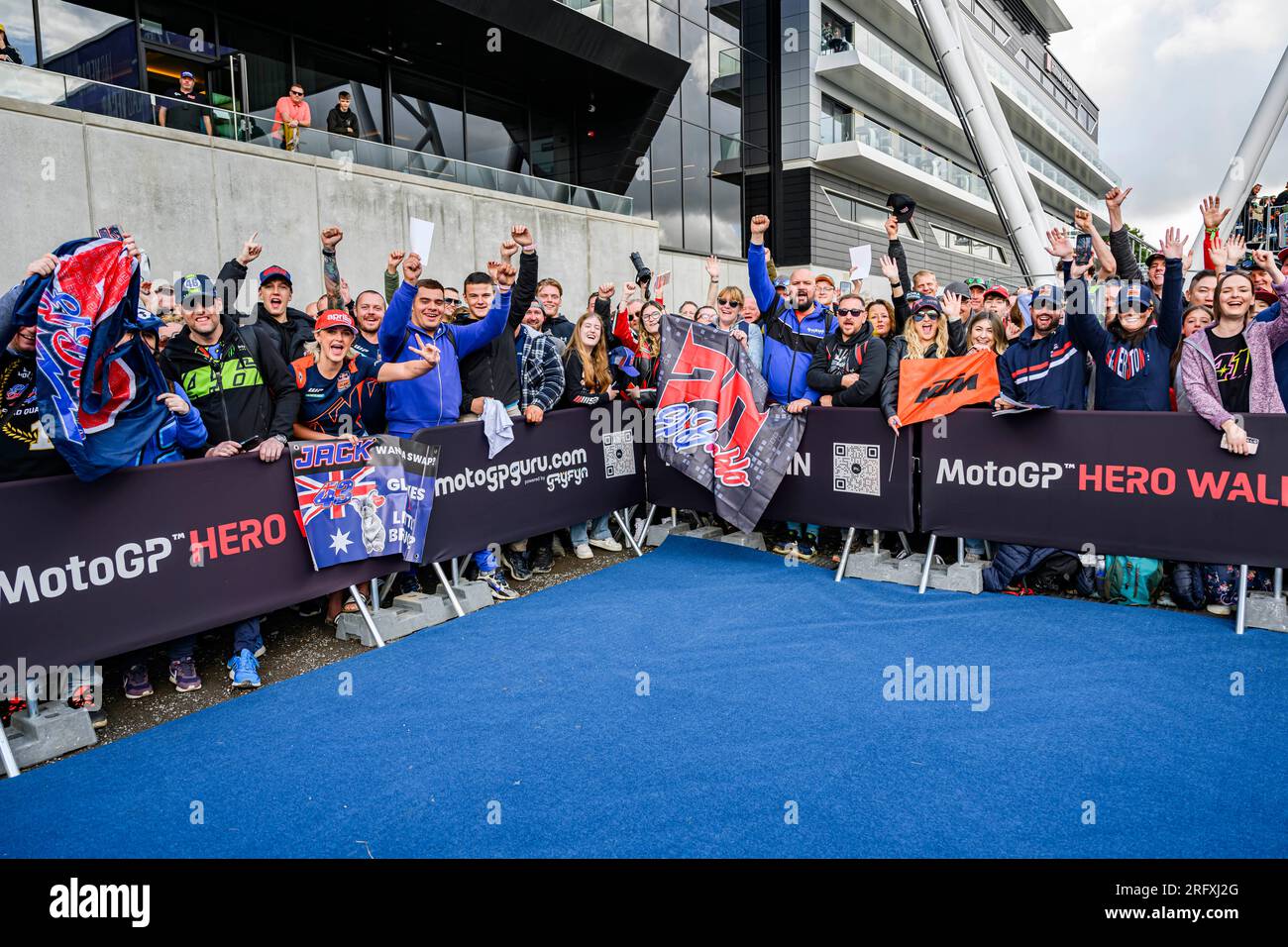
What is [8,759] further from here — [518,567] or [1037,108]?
[1037,108]

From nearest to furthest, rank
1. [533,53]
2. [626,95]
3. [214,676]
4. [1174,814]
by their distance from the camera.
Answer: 1. [1174,814]
2. [214,676]
3. [533,53]
4. [626,95]

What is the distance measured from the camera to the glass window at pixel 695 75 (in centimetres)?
2389

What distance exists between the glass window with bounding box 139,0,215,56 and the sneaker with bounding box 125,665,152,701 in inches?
515

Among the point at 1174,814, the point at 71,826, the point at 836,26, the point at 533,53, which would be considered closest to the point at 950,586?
the point at 1174,814

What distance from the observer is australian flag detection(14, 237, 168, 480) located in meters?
4.17

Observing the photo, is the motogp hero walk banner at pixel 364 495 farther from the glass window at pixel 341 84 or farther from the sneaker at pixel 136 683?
the glass window at pixel 341 84

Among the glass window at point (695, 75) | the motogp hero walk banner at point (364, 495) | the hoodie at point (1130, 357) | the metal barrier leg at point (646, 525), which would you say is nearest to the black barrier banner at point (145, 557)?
the motogp hero walk banner at point (364, 495)

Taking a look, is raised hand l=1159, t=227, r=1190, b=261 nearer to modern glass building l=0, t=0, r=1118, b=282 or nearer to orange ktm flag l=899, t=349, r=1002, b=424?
orange ktm flag l=899, t=349, r=1002, b=424

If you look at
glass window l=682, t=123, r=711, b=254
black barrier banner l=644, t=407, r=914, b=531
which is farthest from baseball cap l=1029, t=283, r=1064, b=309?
glass window l=682, t=123, r=711, b=254

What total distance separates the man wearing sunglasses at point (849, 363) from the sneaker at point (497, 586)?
10.9ft

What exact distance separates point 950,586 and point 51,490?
20.4 feet

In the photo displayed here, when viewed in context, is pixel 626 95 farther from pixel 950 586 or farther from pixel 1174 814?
pixel 1174 814

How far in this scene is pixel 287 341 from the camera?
6.34 metres

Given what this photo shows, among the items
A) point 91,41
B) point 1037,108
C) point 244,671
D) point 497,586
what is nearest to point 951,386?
point 497,586
